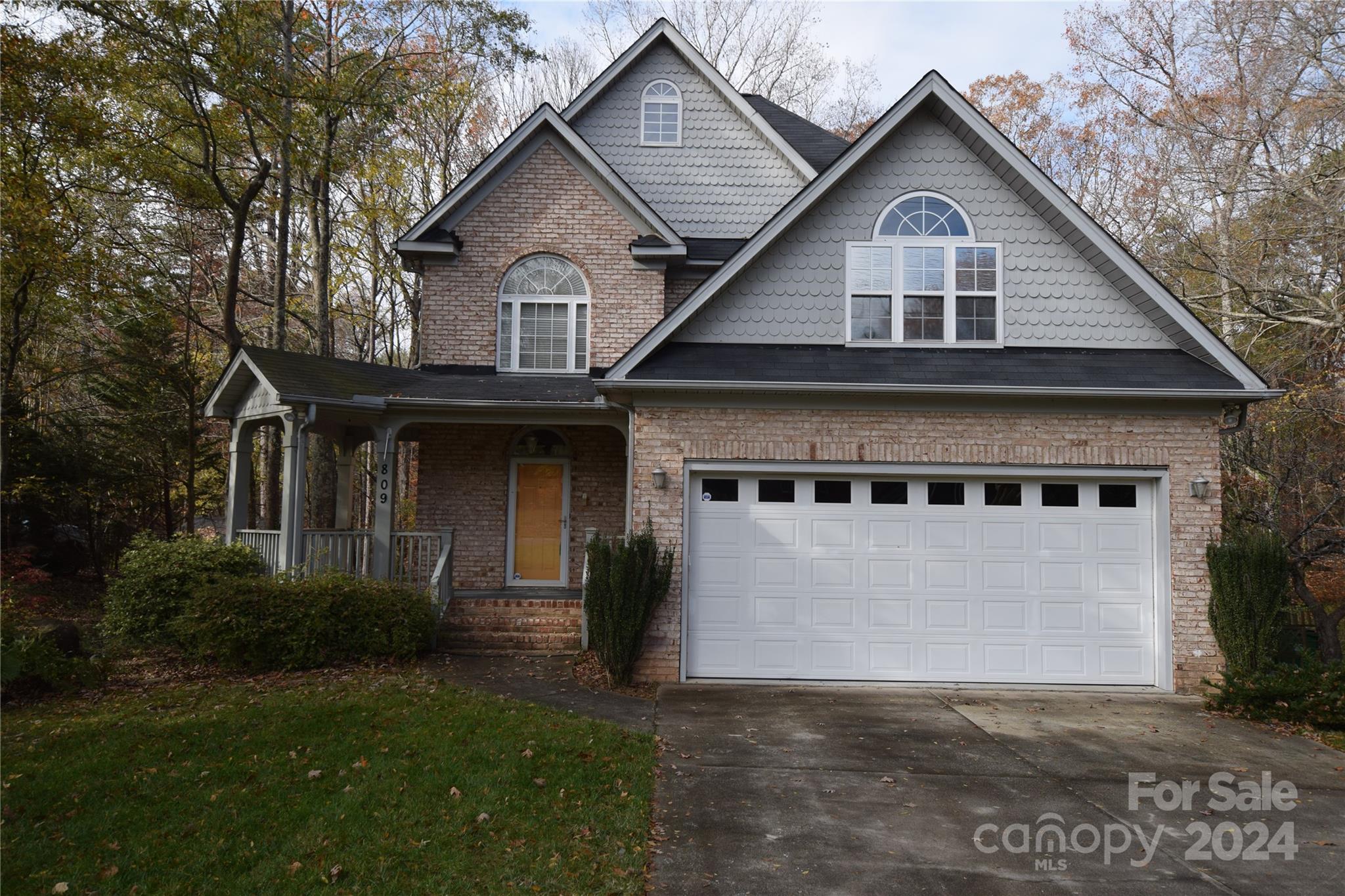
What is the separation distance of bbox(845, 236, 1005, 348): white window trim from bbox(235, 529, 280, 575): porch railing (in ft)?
27.7

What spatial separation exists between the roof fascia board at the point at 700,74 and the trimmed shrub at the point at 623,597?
877 cm

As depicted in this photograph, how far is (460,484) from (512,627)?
3.21 meters

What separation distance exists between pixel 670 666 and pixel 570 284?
23.4ft

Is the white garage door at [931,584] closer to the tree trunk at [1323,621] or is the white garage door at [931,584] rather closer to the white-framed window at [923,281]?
the white-framed window at [923,281]

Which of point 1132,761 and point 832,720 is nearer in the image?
point 1132,761

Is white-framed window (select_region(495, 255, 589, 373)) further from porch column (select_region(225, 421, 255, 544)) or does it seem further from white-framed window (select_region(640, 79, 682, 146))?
porch column (select_region(225, 421, 255, 544))

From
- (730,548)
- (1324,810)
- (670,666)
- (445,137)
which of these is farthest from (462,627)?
(445,137)

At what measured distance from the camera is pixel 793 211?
10570 millimetres

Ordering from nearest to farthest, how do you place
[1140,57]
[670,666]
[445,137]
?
[670,666], [1140,57], [445,137]

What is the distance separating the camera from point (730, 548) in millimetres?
10422

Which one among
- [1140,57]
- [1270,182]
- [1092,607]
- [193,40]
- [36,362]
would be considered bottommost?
[1092,607]

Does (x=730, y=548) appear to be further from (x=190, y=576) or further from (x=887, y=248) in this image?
(x=190, y=576)

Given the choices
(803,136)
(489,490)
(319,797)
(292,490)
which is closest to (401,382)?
(489,490)

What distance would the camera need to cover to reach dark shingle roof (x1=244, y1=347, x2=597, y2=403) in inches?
467
